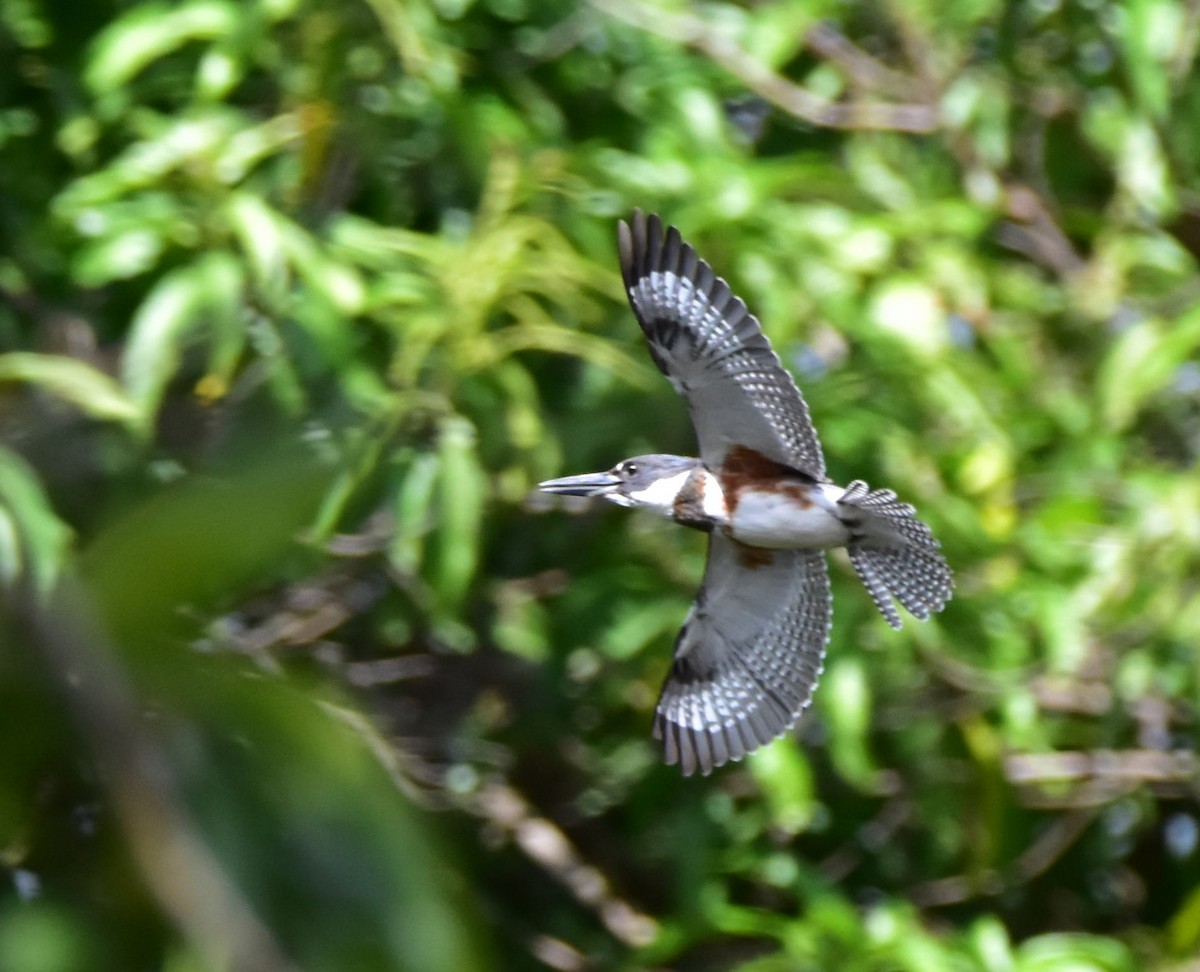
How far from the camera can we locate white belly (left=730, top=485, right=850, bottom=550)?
94.2 inches

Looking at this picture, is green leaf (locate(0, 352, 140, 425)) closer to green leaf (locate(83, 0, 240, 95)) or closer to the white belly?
green leaf (locate(83, 0, 240, 95))

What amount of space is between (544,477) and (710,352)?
0.53 m

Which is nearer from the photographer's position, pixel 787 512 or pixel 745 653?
pixel 787 512

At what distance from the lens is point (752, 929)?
9.66 feet

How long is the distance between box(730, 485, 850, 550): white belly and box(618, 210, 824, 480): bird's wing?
0.14 ft

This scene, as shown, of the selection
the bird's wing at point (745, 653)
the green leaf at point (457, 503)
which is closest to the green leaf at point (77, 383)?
the green leaf at point (457, 503)

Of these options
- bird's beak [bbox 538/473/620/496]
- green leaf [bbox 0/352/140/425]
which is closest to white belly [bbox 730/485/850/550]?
bird's beak [bbox 538/473/620/496]

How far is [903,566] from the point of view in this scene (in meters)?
2.62

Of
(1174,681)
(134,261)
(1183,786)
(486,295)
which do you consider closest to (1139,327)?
(1174,681)

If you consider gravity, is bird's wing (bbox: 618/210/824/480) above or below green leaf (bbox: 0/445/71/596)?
above

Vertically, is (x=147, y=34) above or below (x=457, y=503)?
above

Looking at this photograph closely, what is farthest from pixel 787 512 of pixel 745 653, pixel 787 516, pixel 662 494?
pixel 745 653

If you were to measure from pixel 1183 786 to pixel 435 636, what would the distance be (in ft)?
3.82

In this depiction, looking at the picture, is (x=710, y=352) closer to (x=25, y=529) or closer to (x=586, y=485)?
(x=586, y=485)
